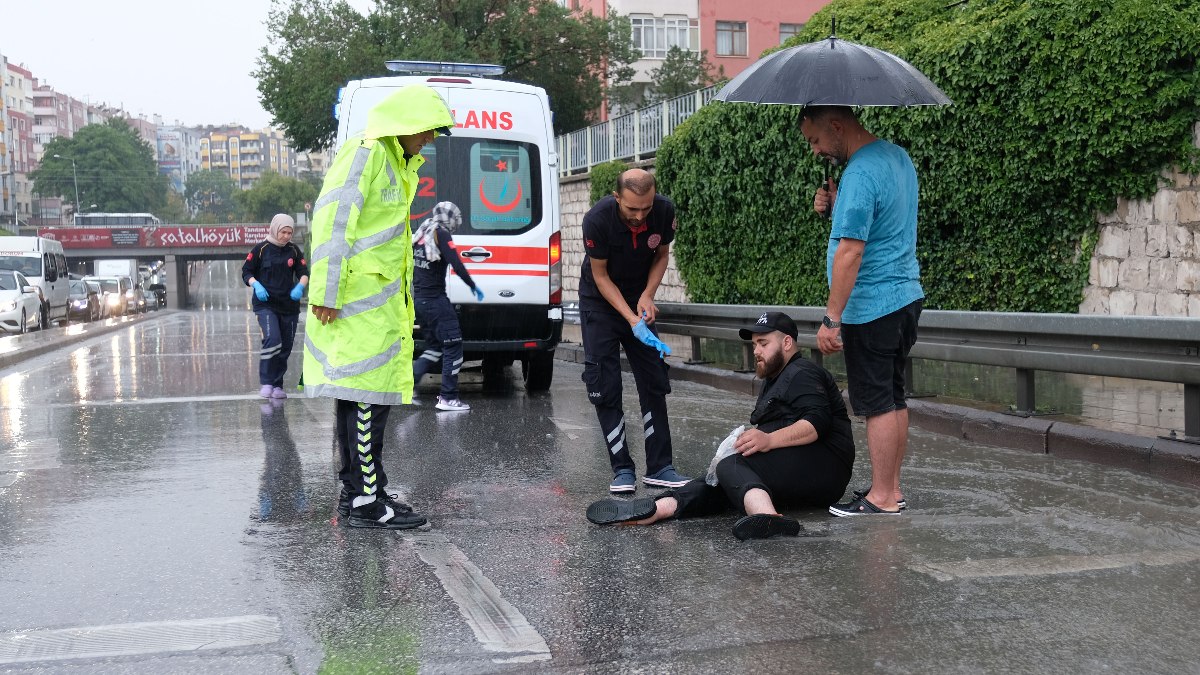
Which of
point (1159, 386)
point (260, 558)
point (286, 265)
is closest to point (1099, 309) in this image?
point (1159, 386)

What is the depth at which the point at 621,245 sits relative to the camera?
6.48 m

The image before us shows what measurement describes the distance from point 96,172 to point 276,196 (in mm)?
18746

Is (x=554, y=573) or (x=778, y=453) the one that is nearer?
(x=554, y=573)

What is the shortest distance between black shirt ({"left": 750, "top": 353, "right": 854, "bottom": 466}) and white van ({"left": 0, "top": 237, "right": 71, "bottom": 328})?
30607mm

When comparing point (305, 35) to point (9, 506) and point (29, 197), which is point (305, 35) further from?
point (29, 197)

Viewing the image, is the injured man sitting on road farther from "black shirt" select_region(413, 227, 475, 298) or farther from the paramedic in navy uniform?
"black shirt" select_region(413, 227, 475, 298)

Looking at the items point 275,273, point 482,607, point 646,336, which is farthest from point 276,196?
point 482,607

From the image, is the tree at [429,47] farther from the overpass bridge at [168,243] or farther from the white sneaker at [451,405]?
the overpass bridge at [168,243]

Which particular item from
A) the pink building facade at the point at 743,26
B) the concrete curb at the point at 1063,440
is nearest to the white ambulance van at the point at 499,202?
the concrete curb at the point at 1063,440

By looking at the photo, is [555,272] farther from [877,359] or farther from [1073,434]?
[877,359]

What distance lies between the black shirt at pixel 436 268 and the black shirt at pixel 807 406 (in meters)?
5.14

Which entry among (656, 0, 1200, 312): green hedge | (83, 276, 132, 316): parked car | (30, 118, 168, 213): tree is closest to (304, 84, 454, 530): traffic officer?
(656, 0, 1200, 312): green hedge

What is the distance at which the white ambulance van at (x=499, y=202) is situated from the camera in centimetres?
1128

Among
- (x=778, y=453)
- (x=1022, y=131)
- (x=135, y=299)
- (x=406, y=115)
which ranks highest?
(x=1022, y=131)
